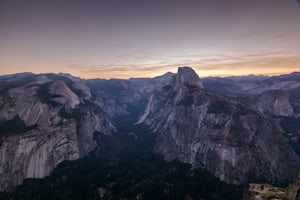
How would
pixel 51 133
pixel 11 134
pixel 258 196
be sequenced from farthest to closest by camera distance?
pixel 51 133, pixel 11 134, pixel 258 196

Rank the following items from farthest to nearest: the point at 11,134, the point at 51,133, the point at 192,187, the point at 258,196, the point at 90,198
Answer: the point at 51,133
the point at 11,134
the point at 192,187
the point at 90,198
the point at 258,196

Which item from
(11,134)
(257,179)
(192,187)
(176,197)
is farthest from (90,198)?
(257,179)

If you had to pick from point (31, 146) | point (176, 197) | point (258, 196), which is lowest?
point (176, 197)

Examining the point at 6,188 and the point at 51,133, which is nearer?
the point at 6,188

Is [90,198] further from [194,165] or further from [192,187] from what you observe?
[194,165]

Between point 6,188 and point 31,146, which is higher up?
point 31,146

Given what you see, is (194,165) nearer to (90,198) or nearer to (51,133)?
(90,198)

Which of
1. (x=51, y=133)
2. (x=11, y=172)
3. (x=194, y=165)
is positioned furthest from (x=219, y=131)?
(x=11, y=172)

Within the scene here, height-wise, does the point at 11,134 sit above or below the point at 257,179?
above

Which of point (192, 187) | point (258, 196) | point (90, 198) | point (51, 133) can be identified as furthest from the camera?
point (51, 133)
